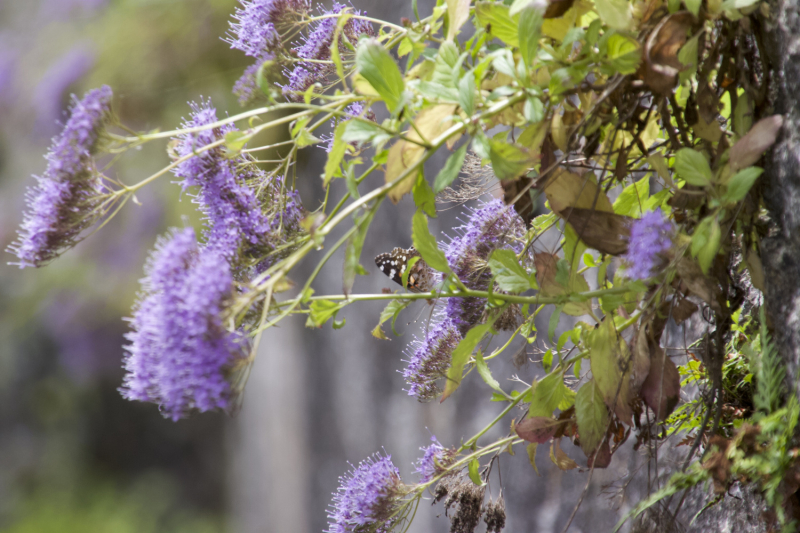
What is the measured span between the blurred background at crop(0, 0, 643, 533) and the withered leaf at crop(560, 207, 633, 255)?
655mm

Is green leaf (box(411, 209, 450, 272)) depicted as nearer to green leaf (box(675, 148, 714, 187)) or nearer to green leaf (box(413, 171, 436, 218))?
green leaf (box(413, 171, 436, 218))

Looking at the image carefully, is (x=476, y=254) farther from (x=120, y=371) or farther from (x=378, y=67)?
(x=120, y=371)

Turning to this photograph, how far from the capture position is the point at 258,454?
2.08 meters

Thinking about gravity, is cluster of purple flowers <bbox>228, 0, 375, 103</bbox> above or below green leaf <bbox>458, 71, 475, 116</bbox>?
above

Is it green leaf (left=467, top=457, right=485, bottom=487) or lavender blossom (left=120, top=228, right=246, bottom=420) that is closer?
lavender blossom (left=120, top=228, right=246, bottom=420)

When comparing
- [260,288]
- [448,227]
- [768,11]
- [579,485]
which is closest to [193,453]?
[448,227]

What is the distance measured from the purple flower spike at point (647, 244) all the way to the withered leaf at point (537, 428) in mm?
121

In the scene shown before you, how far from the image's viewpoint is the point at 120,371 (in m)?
2.03

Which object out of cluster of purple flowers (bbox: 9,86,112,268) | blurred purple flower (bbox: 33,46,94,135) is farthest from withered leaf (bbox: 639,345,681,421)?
blurred purple flower (bbox: 33,46,94,135)

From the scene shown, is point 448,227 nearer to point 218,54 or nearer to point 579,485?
point 579,485

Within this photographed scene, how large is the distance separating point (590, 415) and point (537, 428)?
1.4 inches

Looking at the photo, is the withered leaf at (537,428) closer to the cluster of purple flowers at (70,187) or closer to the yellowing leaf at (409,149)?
the yellowing leaf at (409,149)

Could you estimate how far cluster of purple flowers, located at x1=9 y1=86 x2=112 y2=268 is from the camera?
30 centimetres

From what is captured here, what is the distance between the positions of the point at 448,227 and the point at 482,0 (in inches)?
25.9
